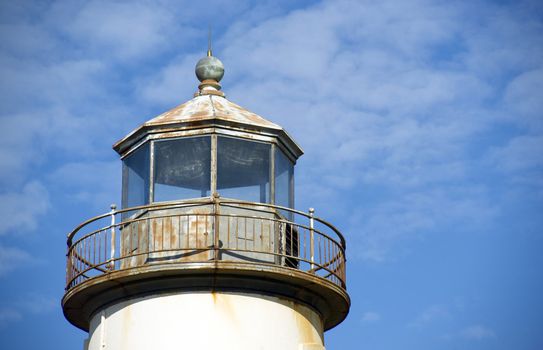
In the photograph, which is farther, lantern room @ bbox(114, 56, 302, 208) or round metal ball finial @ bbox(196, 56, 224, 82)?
round metal ball finial @ bbox(196, 56, 224, 82)

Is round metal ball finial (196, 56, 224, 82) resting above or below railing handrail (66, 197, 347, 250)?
above

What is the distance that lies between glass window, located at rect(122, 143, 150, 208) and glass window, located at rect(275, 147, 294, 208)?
2.03 m

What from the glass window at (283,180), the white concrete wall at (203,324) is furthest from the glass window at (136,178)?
the glass window at (283,180)

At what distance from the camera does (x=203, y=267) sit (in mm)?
19625

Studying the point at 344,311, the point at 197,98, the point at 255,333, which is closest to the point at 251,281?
the point at 255,333

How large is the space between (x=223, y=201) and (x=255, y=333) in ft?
6.68

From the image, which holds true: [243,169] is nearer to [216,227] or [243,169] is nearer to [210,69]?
[216,227]

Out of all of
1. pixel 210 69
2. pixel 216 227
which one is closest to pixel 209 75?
pixel 210 69

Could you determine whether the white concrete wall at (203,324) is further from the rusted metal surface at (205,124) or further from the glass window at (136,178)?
the rusted metal surface at (205,124)

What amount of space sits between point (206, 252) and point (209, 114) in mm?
2295

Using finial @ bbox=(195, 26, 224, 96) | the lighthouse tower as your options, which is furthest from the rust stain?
finial @ bbox=(195, 26, 224, 96)

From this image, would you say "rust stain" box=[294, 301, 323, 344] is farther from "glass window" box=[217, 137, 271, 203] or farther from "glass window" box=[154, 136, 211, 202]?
"glass window" box=[154, 136, 211, 202]

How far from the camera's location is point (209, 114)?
21062mm

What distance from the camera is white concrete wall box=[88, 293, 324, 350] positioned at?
1977 cm
